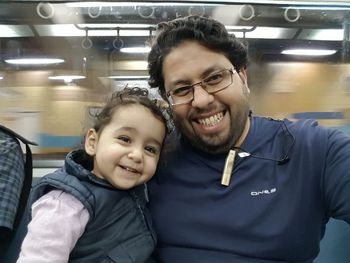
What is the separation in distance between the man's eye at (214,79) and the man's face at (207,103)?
Result: 16 mm

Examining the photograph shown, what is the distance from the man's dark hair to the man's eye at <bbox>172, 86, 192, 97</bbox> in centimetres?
12

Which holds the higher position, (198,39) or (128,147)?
(198,39)

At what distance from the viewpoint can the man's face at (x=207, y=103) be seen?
1.43m

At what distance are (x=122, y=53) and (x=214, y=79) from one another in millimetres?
930

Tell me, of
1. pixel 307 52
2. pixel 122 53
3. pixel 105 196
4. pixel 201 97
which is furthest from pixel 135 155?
pixel 307 52

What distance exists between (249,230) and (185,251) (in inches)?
9.8

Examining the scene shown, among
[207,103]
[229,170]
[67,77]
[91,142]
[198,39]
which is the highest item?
[198,39]

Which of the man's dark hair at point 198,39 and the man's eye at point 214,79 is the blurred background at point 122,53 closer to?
the man's dark hair at point 198,39

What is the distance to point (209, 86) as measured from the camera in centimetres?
144

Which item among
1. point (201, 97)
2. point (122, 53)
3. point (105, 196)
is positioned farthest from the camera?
point (122, 53)

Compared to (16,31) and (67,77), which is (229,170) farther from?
(16,31)

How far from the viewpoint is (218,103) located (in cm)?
→ 144

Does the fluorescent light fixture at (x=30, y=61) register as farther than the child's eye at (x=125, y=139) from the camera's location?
Yes

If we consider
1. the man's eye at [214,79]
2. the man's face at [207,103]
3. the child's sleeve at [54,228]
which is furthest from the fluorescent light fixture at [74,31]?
the child's sleeve at [54,228]
